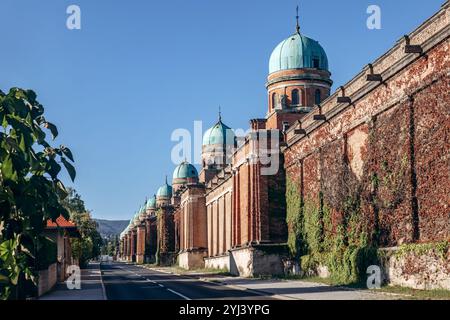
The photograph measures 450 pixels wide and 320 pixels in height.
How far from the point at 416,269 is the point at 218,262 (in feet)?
142

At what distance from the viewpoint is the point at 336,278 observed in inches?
1380

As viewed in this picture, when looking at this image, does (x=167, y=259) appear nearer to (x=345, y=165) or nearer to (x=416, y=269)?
(x=345, y=165)

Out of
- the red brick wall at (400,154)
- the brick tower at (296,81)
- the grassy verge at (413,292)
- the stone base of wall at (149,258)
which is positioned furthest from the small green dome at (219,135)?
the grassy verge at (413,292)

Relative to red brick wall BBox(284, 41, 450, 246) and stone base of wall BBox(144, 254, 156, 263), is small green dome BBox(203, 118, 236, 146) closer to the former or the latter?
stone base of wall BBox(144, 254, 156, 263)

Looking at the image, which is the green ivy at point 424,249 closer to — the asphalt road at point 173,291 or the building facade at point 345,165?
the building facade at point 345,165

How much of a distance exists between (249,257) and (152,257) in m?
86.7

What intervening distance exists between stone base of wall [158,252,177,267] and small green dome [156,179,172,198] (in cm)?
3240

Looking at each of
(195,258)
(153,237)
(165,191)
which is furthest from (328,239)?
(165,191)

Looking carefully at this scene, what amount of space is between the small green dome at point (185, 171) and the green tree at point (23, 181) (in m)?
110

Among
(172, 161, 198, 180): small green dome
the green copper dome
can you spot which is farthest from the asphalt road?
(172, 161, 198, 180): small green dome

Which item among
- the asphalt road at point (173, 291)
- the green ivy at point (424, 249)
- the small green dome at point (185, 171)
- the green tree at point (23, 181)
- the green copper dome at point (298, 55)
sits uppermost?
the green copper dome at point (298, 55)

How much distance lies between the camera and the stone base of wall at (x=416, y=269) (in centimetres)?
2455
